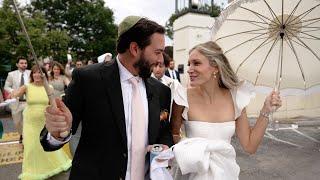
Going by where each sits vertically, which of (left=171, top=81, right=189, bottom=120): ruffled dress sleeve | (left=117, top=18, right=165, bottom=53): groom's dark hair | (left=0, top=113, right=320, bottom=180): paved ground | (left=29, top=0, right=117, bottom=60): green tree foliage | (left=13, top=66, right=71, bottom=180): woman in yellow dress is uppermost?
(left=29, top=0, right=117, bottom=60): green tree foliage

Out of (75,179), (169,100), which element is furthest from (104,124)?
(169,100)

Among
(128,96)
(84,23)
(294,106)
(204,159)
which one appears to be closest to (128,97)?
(128,96)

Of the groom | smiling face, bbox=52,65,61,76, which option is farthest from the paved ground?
the groom

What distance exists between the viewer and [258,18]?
3.14 metres

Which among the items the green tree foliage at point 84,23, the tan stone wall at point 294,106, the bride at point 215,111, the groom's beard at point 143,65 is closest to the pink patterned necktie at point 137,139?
the groom's beard at point 143,65

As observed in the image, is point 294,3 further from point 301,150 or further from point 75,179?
point 301,150

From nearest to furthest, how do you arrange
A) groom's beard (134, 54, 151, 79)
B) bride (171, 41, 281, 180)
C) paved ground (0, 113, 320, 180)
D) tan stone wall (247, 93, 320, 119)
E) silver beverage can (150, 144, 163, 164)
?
silver beverage can (150, 144, 163, 164) < groom's beard (134, 54, 151, 79) < bride (171, 41, 281, 180) < tan stone wall (247, 93, 320, 119) < paved ground (0, 113, 320, 180)

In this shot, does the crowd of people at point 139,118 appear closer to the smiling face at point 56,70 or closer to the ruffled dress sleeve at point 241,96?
the ruffled dress sleeve at point 241,96

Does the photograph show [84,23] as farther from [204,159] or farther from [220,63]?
[204,159]

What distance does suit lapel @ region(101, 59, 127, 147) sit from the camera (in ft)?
6.60

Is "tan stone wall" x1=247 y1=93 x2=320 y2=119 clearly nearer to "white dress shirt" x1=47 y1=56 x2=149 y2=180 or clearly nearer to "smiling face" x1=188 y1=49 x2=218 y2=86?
"smiling face" x1=188 y1=49 x2=218 y2=86

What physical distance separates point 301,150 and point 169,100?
5.78 meters

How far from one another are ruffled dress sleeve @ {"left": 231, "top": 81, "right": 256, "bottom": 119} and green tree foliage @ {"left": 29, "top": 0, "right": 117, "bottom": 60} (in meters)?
37.5

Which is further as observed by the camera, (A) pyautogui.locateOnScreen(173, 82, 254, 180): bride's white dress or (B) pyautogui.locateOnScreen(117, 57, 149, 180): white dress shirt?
(A) pyautogui.locateOnScreen(173, 82, 254, 180): bride's white dress
